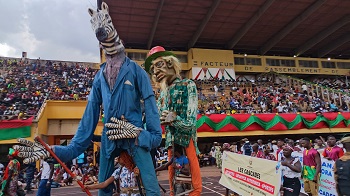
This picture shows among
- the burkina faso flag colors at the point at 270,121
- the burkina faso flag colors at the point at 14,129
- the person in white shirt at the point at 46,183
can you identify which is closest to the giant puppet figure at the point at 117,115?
the person in white shirt at the point at 46,183

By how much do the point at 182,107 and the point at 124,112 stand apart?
3.02 ft

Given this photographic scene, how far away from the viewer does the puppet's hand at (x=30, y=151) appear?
1.57m

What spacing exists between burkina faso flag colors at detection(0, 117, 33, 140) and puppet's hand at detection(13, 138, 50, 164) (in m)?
11.3

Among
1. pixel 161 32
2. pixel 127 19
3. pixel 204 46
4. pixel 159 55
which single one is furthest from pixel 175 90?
pixel 204 46

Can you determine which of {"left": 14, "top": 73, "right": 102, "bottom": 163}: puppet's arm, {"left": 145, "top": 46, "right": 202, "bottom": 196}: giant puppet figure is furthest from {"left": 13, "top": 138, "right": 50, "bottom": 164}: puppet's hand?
{"left": 145, "top": 46, "right": 202, "bottom": 196}: giant puppet figure

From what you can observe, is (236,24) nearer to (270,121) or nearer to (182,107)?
(270,121)

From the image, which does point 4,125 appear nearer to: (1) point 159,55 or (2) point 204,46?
(1) point 159,55

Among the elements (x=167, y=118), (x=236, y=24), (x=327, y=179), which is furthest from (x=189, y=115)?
(x=236, y=24)

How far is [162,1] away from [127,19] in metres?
3.69

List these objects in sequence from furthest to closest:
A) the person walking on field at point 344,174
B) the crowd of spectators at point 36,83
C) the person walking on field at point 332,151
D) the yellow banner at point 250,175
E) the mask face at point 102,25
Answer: the crowd of spectators at point 36,83 → the person walking on field at point 332,151 → the yellow banner at point 250,175 → the person walking on field at point 344,174 → the mask face at point 102,25

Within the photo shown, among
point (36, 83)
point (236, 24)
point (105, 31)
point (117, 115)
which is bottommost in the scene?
point (117, 115)

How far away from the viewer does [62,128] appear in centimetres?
1461

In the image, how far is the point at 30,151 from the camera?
164 cm

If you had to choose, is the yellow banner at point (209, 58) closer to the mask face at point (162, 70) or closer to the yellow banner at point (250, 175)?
the yellow banner at point (250, 175)
